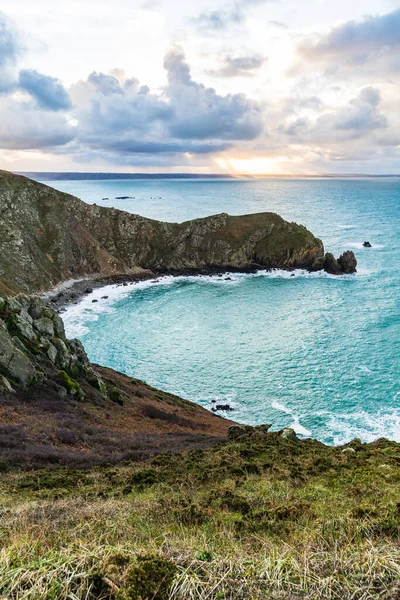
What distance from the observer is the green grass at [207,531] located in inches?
190

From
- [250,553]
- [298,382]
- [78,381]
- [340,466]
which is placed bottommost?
[298,382]

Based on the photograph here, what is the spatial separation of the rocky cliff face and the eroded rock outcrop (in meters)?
63.5

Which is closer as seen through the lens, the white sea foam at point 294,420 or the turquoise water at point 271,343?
the white sea foam at point 294,420

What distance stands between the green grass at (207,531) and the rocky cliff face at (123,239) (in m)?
89.0

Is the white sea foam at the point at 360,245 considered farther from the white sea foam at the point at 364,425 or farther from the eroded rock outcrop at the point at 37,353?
the eroded rock outcrop at the point at 37,353

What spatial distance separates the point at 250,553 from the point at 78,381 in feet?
99.4

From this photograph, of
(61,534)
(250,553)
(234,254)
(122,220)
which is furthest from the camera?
(122,220)

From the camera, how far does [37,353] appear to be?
32.3 meters

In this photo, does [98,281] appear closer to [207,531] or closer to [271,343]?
[271,343]

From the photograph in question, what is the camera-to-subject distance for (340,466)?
58.5ft

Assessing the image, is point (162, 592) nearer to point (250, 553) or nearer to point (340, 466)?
point (250, 553)

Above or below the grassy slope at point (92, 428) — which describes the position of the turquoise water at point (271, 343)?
below

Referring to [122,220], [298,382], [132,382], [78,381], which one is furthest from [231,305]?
[122,220]

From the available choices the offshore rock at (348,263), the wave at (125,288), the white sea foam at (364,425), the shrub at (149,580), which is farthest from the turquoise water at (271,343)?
the shrub at (149,580)
